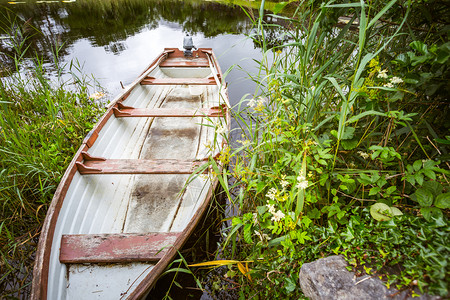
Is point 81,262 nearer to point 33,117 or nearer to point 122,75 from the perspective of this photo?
point 33,117

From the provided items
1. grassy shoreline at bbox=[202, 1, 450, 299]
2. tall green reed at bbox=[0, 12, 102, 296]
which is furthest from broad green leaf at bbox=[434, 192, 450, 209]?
tall green reed at bbox=[0, 12, 102, 296]

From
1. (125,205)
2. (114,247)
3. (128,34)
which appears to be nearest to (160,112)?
(125,205)

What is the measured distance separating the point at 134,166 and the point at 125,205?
0.43 meters

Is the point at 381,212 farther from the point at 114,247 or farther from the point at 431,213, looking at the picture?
the point at 114,247

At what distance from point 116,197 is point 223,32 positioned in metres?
9.48

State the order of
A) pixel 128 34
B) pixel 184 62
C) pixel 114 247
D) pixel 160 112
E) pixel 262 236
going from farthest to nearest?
1. pixel 128 34
2. pixel 184 62
3. pixel 160 112
4. pixel 114 247
5. pixel 262 236

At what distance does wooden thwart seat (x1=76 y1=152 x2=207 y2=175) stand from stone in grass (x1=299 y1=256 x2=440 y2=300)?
1.50 meters

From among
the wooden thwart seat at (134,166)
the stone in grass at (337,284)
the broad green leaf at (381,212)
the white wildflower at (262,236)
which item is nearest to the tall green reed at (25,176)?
the wooden thwart seat at (134,166)

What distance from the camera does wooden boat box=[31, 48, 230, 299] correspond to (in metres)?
1.76

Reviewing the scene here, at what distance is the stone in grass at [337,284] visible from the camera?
951mm

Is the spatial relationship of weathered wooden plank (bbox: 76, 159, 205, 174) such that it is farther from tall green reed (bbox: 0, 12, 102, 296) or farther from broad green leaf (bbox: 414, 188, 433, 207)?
broad green leaf (bbox: 414, 188, 433, 207)

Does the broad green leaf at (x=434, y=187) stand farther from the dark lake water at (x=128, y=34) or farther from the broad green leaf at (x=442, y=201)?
the dark lake water at (x=128, y=34)

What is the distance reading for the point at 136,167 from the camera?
2463mm

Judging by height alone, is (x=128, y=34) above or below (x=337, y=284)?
below
